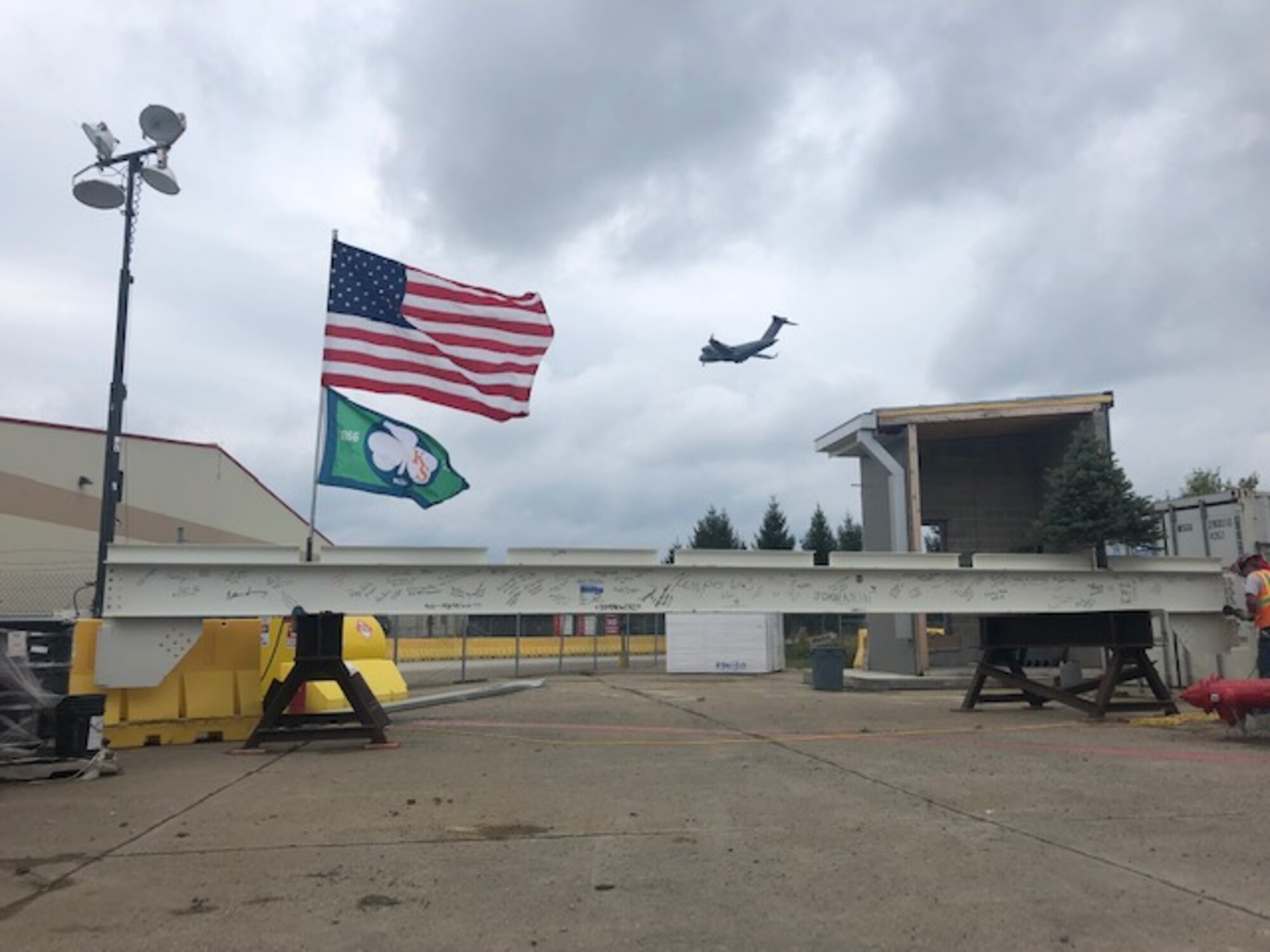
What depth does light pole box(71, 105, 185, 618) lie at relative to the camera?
1322 cm

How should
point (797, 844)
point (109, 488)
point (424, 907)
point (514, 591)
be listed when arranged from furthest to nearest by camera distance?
point (109, 488) → point (514, 591) → point (797, 844) → point (424, 907)

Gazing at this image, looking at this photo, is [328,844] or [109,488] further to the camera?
[109,488]

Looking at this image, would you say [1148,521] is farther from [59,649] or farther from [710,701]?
[59,649]

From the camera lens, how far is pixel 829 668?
21.2 meters

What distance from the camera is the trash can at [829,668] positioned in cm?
2114

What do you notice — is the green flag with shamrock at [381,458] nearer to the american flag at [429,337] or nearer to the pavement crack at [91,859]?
the american flag at [429,337]

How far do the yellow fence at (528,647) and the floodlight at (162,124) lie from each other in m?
22.9

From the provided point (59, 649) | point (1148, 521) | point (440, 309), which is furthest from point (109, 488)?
point (1148, 521)

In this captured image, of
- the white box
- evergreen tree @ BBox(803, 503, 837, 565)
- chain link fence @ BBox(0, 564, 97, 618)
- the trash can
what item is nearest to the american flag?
the trash can

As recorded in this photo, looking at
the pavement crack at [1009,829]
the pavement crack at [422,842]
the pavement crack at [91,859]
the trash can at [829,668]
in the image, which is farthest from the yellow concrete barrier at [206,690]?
the trash can at [829,668]

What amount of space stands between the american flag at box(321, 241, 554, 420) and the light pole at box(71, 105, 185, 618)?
3.17 m

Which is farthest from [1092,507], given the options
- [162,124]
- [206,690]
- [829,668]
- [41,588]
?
[41,588]

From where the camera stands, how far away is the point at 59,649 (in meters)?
9.67

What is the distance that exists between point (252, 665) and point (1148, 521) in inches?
624
